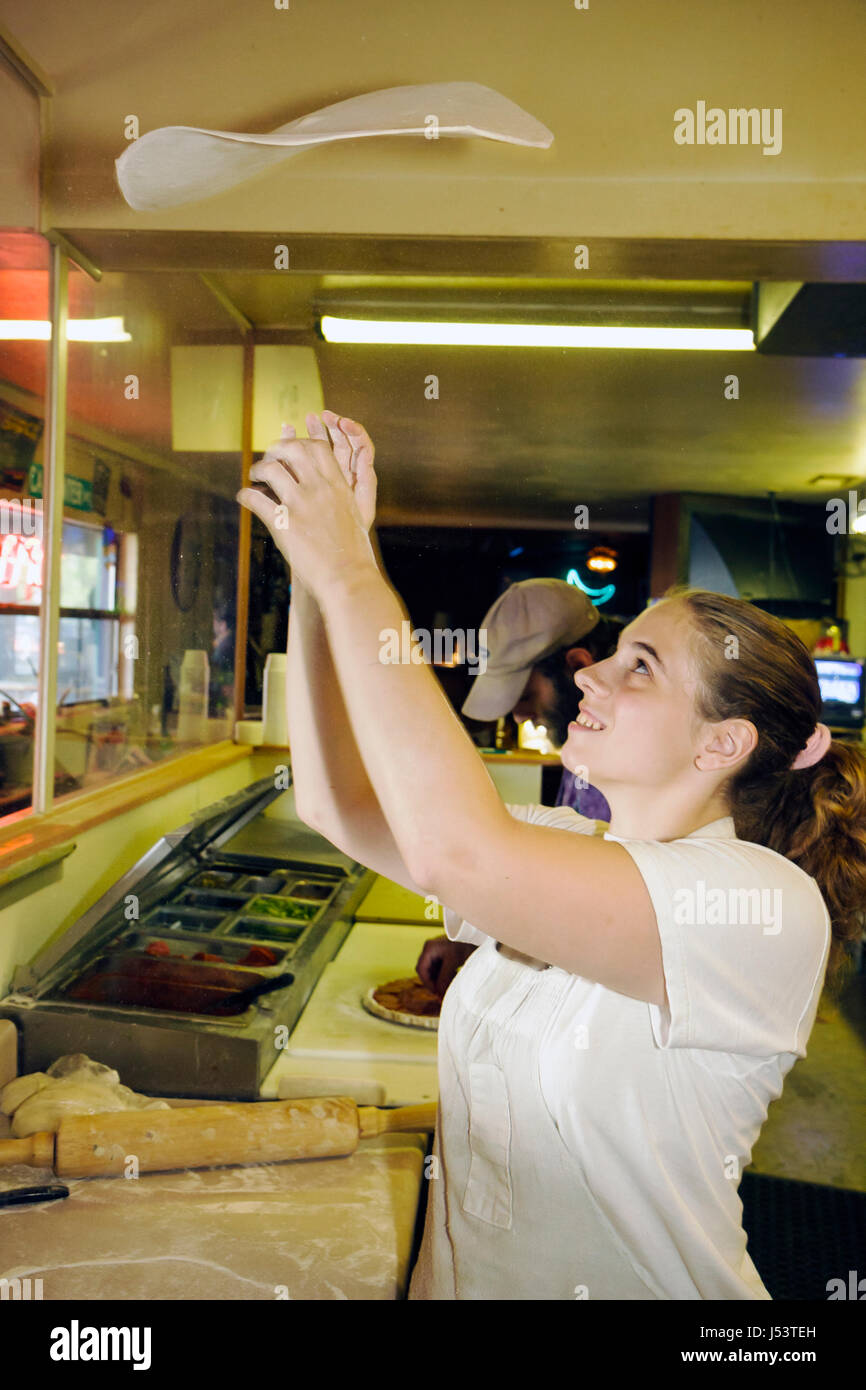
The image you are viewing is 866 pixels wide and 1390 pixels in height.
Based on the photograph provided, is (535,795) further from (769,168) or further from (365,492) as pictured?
(769,168)

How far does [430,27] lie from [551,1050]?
44.7 inches

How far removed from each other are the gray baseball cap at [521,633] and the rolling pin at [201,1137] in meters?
0.50

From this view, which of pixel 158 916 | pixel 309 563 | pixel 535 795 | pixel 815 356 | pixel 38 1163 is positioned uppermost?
pixel 815 356

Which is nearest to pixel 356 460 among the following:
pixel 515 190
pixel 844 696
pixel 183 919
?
pixel 515 190

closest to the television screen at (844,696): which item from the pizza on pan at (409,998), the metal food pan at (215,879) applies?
the pizza on pan at (409,998)

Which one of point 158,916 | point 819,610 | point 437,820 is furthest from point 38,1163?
point 819,610

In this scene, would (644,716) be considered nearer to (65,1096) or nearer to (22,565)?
(65,1096)

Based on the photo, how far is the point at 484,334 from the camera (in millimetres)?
1127

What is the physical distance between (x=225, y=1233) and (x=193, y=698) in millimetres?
629

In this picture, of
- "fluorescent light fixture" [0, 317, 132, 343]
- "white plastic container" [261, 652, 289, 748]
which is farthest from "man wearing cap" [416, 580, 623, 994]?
"fluorescent light fixture" [0, 317, 132, 343]

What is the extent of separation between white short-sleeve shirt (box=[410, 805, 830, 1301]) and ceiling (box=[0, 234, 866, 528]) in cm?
49

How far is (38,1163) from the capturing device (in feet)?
3.25

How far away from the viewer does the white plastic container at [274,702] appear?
1090mm

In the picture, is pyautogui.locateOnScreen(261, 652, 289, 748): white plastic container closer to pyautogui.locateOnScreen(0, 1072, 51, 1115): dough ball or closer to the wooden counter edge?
the wooden counter edge
